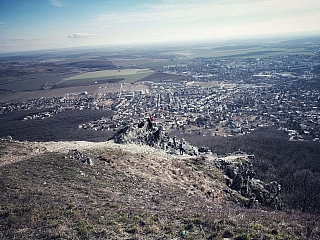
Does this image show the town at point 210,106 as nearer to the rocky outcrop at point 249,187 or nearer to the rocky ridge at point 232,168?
the rocky ridge at point 232,168

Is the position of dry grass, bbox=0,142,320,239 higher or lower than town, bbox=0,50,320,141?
higher

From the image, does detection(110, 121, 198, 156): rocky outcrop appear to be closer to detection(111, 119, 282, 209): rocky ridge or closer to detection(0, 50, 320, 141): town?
detection(111, 119, 282, 209): rocky ridge

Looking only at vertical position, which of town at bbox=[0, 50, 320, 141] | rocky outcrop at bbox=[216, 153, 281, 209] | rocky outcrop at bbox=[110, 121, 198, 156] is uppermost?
rocky outcrop at bbox=[110, 121, 198, 156]

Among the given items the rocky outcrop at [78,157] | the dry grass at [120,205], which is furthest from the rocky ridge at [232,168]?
the rocky outcrop at [78,157]

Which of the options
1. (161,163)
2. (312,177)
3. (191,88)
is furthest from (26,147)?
(191,88)

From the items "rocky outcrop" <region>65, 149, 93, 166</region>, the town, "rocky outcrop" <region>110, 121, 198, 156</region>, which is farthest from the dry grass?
the town

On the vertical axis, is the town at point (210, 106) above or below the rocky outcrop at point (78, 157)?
below

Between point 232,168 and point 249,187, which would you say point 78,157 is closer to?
point 232,168
